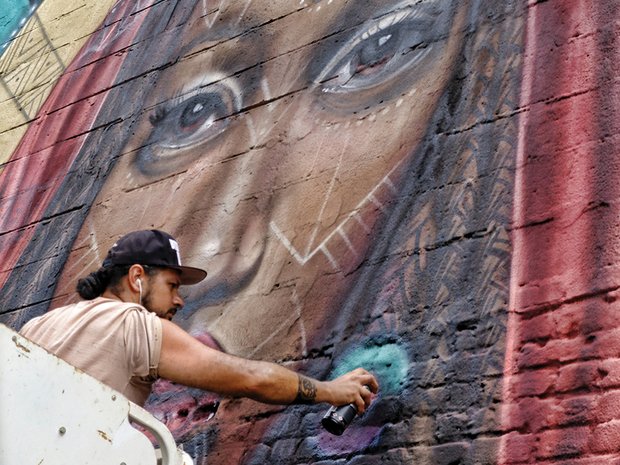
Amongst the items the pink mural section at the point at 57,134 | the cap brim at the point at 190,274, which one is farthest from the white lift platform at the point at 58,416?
the pink mural section at the point at 57,134

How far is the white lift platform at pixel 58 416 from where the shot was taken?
3.04 m

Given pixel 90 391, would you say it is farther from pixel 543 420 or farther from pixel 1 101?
pixel 1 101

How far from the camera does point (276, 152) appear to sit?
5496 mm

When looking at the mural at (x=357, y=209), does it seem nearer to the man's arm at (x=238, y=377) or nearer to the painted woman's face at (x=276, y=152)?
the painted woman's face at (x=276, y=152)

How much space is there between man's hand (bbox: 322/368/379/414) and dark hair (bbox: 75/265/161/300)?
754 millimetres

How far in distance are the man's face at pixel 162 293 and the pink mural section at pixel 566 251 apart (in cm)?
119

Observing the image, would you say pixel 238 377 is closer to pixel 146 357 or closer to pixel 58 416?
pixel 146 357

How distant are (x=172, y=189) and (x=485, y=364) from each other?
2238 millimetres

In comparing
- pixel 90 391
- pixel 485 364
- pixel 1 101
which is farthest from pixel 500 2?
pixel 1 101

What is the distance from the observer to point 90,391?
10.5 feet

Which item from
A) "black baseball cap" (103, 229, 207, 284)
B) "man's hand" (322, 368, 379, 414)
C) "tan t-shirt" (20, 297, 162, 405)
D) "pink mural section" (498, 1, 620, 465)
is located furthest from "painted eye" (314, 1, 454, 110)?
"tan t-shirt" (20, 297, 162, 405)

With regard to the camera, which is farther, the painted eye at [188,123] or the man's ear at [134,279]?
the painted eye at [188,123]

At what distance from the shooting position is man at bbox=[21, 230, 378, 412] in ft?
11.8

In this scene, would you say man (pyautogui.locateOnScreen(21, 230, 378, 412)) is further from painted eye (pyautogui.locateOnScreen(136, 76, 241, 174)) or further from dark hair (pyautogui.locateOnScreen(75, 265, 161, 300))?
painted eye (pyautogui.locateOnScreen(136, 76, 241, 174))
